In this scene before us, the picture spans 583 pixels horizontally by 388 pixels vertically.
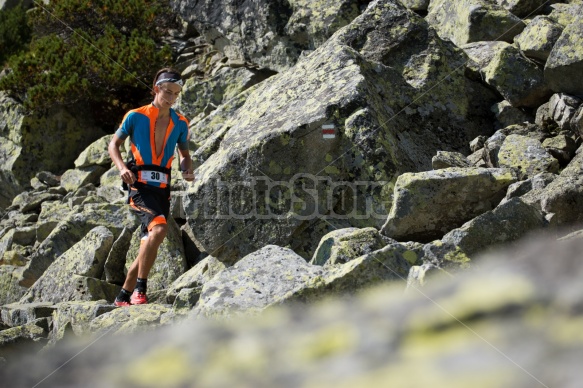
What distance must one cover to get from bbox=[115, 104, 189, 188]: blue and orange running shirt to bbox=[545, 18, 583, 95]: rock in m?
4.77

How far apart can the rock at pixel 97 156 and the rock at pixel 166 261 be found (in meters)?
5.45

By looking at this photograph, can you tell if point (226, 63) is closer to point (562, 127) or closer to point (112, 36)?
point (112, 36)

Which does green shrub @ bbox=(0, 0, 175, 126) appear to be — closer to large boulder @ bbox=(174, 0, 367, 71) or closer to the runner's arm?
large boulder @ bbox=(174, 0, 367, 71)

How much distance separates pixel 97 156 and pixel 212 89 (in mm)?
2869

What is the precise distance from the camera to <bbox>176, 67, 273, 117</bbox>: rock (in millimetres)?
13602

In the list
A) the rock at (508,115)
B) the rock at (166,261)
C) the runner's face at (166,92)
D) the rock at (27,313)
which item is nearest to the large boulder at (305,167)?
the rock at (166,261)

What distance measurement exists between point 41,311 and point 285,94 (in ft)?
13.0

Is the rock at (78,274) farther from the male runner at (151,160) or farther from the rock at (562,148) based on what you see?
the rock at (562,148)

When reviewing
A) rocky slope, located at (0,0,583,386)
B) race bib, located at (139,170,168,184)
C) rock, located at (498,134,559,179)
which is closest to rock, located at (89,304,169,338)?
rocky slope, located at (0,0,583,386)

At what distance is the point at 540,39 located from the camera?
9055 mm

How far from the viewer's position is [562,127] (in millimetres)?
8094

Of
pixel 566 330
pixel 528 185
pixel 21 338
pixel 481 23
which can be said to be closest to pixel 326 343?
pixel 566 330

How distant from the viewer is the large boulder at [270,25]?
13.1m

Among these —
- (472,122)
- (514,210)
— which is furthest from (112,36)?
(514,210)
